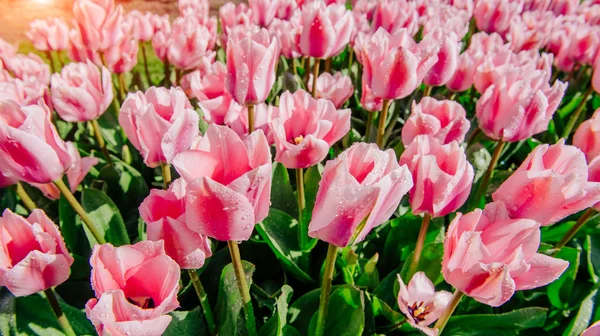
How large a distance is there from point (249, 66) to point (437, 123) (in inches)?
17.8

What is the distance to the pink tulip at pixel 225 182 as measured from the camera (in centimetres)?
61

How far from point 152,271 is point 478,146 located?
3.54ft

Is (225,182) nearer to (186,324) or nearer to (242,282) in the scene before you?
(242,282)

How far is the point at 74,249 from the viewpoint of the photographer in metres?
1.26

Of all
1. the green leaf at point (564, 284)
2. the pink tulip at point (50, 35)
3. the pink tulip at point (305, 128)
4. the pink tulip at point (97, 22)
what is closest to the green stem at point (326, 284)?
the pink tulip at point (305, 128)

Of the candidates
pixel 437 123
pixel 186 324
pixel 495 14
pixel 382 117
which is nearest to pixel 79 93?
pixel 186 324

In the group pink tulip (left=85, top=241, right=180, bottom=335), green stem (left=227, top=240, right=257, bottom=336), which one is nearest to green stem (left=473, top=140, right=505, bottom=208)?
green stem (left=227, top=240, right=257, bottom=336)

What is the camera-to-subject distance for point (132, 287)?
2.32 feet

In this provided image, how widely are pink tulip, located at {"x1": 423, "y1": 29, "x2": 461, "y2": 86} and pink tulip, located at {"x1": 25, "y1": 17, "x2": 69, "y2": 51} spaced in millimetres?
1489

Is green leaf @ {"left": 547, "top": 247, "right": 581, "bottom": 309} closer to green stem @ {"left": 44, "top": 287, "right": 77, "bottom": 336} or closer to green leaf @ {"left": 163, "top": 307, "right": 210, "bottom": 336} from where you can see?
green leaf @ {"left": 163, "top": 307, "right": 210, "bottom": 336}

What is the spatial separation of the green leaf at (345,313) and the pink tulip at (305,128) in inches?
10.9

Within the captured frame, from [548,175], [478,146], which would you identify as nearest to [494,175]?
[478,146]

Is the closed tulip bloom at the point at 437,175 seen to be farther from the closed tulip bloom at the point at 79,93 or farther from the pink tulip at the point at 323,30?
the closed tulip bloom at the point at 79,93

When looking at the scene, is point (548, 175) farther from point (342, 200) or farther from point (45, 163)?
point (45, 163)
